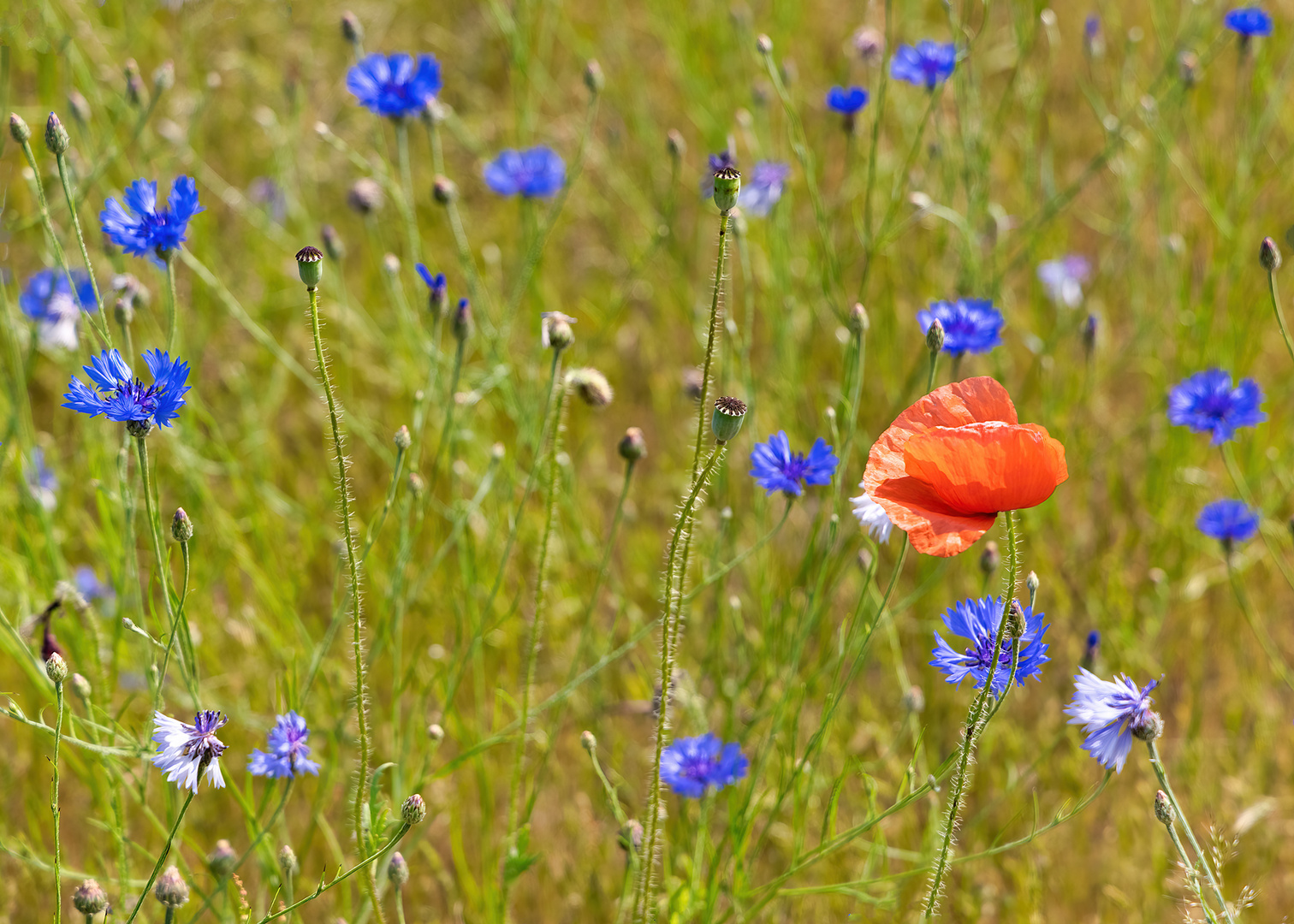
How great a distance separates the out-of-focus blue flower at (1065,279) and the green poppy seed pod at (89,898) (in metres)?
2.74

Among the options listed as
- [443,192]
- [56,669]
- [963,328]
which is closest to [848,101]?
[963,328]

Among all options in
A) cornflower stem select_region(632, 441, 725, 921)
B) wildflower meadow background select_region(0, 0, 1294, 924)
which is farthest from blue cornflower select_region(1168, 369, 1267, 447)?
cornflower stem select_region(632, 441, 725, 921)

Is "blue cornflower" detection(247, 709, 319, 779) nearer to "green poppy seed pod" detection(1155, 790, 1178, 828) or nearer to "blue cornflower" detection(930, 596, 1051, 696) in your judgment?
"blue cornflower" detection(930, 596, 1051, 696)

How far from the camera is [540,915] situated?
2189 millimetres

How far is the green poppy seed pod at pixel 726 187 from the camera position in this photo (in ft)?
4.28

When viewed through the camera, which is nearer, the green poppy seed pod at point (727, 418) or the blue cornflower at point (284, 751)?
the green poppy seed pod at point (727, 418)

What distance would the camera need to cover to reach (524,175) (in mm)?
2891

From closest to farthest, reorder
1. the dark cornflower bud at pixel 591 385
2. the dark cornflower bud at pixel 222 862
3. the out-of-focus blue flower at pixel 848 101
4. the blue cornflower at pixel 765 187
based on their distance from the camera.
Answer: the dark cornflower bud at pixel 222 862 < the dark cornflower bud at pixel 591 385 < the out-of-focus blue flower at pixel 848 101 < the blue cornflower at pixel 765 187

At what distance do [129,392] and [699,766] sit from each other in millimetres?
1030

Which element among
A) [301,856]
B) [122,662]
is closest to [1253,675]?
[301,856]

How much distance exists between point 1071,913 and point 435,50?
379 centimetres

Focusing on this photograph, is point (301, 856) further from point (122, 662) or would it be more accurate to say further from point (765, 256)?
point (765, 256)

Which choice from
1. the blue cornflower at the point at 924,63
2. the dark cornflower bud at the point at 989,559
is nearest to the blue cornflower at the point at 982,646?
the dark cornflower bud at the point at 989,559

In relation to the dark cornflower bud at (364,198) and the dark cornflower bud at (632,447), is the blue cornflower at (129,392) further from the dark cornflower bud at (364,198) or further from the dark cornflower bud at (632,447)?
the dark cornflower bud at (364,198)
